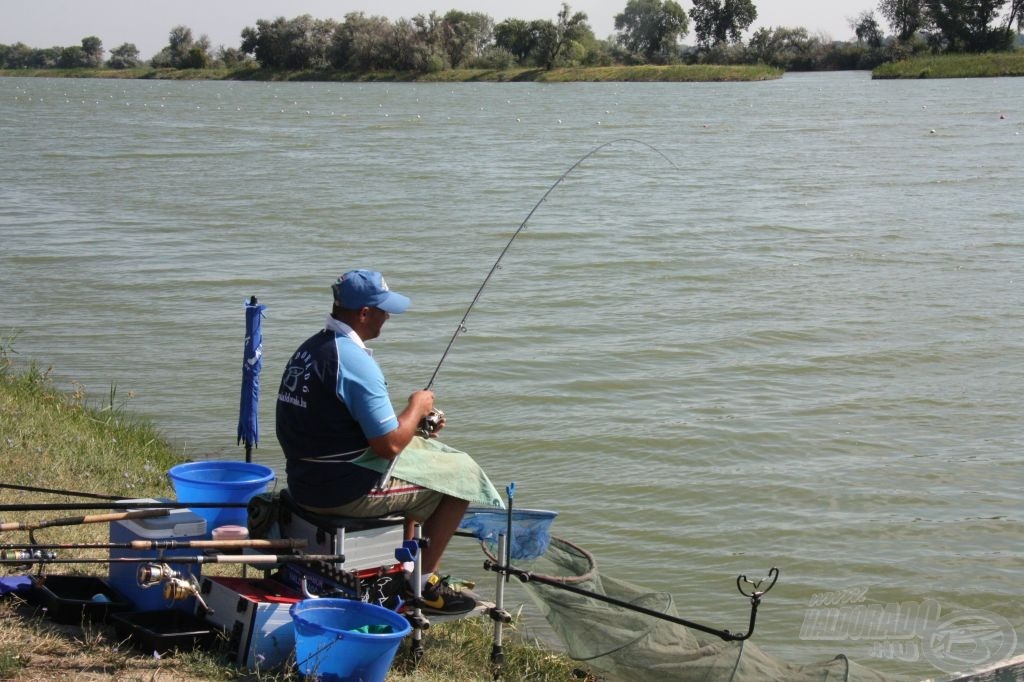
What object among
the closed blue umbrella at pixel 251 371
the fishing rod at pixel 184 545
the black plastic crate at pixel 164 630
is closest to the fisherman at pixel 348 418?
the fishing rod at pixel 184 545

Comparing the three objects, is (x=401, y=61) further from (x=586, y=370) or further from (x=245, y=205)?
(x=586, y=370)

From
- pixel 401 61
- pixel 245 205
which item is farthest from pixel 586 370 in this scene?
pixel 401 61

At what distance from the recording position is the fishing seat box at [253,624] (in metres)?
3.73

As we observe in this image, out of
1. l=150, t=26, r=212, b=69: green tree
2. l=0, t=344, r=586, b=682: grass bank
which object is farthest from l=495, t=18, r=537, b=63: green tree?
l=0, t=344, r=586, b=682: grass bank

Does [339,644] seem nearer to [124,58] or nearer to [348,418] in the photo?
[348,418]

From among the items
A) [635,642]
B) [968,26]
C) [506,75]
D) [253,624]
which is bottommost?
[635,642]

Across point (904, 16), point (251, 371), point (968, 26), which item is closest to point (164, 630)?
point (251, 371)

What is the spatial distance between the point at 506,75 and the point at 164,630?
254 ft

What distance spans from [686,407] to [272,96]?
175ft

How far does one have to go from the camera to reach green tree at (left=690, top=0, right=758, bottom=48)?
93.9m

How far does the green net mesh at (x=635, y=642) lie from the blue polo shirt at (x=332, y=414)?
834mm

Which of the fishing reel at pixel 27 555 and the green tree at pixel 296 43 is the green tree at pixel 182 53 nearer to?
the green tree at pixel 296 43

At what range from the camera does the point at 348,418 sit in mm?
3932

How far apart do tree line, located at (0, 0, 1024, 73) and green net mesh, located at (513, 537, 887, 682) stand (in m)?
78.3
